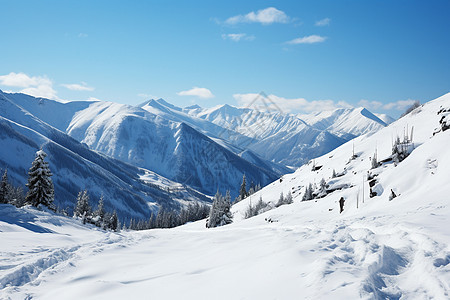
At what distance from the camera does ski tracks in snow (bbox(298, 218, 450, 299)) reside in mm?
7340

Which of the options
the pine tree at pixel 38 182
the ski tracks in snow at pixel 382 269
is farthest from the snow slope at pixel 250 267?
the pine tree at pixel 38 182

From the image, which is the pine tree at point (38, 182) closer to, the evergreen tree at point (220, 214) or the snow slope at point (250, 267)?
the snow slope at point (250, 267)

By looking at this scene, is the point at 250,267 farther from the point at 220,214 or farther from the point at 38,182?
the point at 220,214

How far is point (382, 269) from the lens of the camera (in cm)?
909

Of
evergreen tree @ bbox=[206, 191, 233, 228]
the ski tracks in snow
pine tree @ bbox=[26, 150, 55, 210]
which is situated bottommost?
evergreen tree @ bbox=[206, 191, 233, 228]

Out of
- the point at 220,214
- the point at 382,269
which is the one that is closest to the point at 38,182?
the point at 220,214

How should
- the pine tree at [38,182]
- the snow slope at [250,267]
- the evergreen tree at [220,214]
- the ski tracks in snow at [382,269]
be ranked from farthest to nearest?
1. the evergreen tree at [220,214]
2. the pine tree at [38,182]
3. the snow slope at [250,267]
4. the ski tracks in snow at [382,269]

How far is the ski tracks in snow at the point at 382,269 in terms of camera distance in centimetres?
734

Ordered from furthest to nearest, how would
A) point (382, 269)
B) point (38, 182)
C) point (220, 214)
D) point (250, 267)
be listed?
point (220, 214)
point (38, 182)
point (250, 267)
point (382, 269)

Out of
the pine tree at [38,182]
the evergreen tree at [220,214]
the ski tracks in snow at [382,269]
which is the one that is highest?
the ski tracks in snow at [382,269]

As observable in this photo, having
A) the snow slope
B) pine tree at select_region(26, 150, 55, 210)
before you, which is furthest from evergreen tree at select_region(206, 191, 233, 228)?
the snow slope

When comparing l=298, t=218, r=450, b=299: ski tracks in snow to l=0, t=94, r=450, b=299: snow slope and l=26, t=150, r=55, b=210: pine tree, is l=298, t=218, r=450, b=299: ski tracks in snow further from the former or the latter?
l=26, t=150, r=55, b=210: pine tree

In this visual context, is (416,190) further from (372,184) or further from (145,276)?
(145,276)

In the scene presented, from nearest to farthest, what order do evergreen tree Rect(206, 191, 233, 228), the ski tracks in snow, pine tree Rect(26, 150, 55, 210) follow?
the ski tracks in snow → pine tree Rect(26, 150, 55, 210) → evergreen tree Rect(206, 191, 233, 228)
